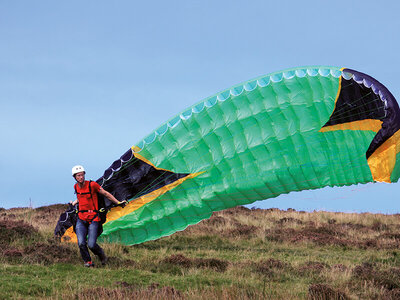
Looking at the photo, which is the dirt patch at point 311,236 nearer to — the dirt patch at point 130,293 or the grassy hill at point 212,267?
the grassy hill at point 212,267

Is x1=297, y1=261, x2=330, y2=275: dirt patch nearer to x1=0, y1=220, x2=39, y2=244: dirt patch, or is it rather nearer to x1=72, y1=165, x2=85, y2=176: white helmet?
x1=72, y1=165, x2=85, y2=176: white helmet

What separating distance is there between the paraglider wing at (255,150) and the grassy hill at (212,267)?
1.25m

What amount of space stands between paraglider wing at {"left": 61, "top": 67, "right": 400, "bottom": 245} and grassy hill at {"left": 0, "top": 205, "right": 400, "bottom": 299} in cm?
125

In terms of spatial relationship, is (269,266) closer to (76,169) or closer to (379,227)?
(76,169)

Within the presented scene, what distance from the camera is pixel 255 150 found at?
12.1 m

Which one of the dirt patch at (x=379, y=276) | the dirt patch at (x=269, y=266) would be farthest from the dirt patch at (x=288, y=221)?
the dirt patch at (x=379, y=276)

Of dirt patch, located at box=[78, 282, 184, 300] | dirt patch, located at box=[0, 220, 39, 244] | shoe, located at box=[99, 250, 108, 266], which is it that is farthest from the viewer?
dirt patch, located at box=[0, 220, 39, 244]

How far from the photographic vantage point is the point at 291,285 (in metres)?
9.77

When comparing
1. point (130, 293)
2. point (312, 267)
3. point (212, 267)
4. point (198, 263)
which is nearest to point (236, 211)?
point (312, 267)

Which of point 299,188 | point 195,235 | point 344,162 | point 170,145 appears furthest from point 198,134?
point 195,235

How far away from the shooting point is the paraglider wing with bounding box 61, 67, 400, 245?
11.5m

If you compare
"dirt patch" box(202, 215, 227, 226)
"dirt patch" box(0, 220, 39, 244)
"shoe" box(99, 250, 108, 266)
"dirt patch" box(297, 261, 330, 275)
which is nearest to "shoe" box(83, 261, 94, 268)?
"shoe" box(99, 250, 108, 266)

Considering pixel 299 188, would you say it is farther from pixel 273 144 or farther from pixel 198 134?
pixel 198 134

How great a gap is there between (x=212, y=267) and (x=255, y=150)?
3031mm
